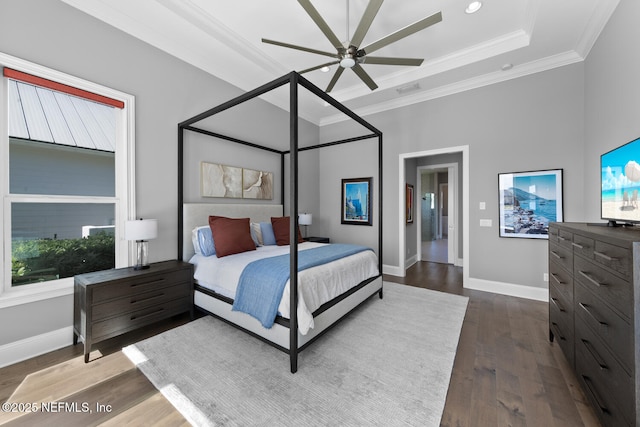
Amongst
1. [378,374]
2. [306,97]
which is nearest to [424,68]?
[306,97]

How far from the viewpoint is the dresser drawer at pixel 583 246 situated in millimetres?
1476

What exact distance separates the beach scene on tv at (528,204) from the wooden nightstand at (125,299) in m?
4.40

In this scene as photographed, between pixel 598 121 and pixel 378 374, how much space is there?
363cm

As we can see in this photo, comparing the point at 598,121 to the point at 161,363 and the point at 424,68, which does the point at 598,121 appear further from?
the point at 161,363

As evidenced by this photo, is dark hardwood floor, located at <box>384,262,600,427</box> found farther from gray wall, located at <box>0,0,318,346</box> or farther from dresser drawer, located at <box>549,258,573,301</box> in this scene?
gray wall, located at <box>0,0,318,346</box>

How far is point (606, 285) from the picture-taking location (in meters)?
1.28

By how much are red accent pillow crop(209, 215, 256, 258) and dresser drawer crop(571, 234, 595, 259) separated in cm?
308

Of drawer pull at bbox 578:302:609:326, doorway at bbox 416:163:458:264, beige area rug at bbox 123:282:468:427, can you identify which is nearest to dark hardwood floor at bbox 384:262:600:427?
beige area rug at bbox 123:282:468:427

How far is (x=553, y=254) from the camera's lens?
2236mm

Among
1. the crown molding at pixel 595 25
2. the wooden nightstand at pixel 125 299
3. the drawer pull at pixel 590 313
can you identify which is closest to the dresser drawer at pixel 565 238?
the drawer pull at pixel 590 313

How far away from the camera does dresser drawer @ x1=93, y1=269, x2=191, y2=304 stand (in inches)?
85.0

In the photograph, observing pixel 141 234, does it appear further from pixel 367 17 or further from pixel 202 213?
pixel 367 17

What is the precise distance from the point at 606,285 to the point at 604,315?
168 millimetres

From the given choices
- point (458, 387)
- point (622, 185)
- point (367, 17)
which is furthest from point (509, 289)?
point (367, 17)
